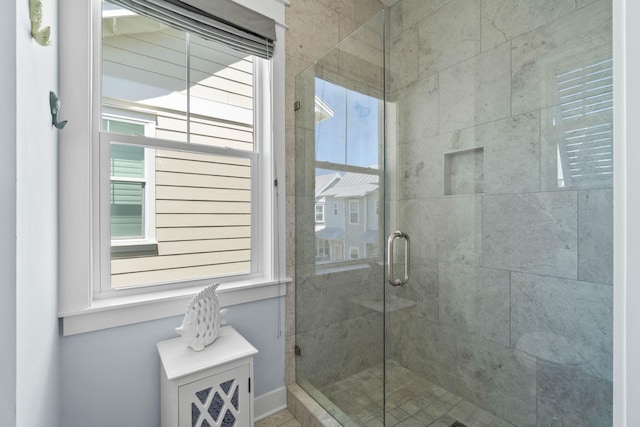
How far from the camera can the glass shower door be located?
1672 millimetres

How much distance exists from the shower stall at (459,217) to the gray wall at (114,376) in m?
0.84

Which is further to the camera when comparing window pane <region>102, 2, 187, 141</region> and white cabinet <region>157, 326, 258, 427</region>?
window pane <region>102, 2, 187, 141</region>

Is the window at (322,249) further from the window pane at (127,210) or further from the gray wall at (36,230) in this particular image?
the gray wall at (36,230)

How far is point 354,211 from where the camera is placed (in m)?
1.71

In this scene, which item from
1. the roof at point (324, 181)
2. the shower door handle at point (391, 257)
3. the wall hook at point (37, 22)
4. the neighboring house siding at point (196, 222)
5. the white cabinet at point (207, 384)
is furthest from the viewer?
the roof at point (324, 181)

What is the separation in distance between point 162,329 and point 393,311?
131 cm

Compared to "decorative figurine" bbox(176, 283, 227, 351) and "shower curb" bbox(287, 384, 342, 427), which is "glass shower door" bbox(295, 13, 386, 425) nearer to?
"shower curb" bbox(287, 384, 342, 427)

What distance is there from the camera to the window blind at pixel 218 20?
54.0 inches

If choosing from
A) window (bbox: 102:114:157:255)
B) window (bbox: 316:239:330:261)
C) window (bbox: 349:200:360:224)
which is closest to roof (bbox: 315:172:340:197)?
window (bbox: 349:200:360:224)

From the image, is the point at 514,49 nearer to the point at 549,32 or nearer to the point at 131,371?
the point at 549,32

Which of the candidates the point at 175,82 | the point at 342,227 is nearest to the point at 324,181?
the point at 342,227

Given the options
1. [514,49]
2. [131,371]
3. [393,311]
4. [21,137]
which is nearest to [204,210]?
[131,371]

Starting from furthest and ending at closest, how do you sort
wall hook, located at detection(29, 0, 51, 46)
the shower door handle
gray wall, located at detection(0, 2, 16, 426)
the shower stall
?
the shower door handle → the shower stall → wall hook, located at detection(29, 0, 51, 46) → gray wall, located at detection(0, 2, 16, 426)

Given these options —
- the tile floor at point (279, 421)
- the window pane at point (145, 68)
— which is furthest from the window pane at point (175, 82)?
the tile floor at point (279, 421)
